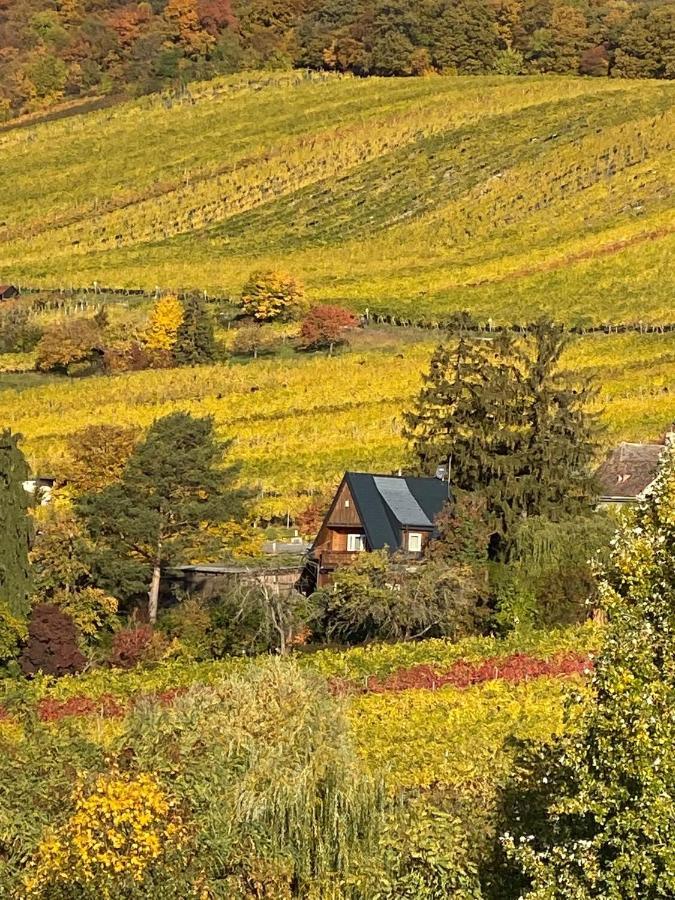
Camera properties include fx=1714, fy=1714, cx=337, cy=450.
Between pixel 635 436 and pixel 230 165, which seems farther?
pixel 230 165

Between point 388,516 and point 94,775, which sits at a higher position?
point 388,516

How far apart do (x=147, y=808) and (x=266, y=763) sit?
416cm

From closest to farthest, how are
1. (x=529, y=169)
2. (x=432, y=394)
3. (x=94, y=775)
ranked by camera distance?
(x=94, y=775) < (x=432, y=394) < (x=529, y=169)

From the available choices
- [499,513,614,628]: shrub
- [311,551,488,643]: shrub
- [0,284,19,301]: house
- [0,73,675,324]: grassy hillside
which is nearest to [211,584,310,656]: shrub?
[311,551,488,643]: shrub

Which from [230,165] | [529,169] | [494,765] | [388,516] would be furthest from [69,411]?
[230,165]

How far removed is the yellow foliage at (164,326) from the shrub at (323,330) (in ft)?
29.7

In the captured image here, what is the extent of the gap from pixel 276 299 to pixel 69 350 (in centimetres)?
1885

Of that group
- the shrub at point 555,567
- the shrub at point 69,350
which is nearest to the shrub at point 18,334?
the shrub at point 69,350

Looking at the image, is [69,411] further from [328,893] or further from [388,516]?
[328,893]

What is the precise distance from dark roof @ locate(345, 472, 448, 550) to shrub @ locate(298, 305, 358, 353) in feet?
174

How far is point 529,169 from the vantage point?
17562cm

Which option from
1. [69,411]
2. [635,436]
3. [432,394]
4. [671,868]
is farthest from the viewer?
[69,411]

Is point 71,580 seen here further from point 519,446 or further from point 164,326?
point 164,326

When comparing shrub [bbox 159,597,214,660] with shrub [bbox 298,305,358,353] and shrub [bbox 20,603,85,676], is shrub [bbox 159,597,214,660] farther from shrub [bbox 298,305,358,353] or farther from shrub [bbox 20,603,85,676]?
shrub [bbox 298,305,358,353]
